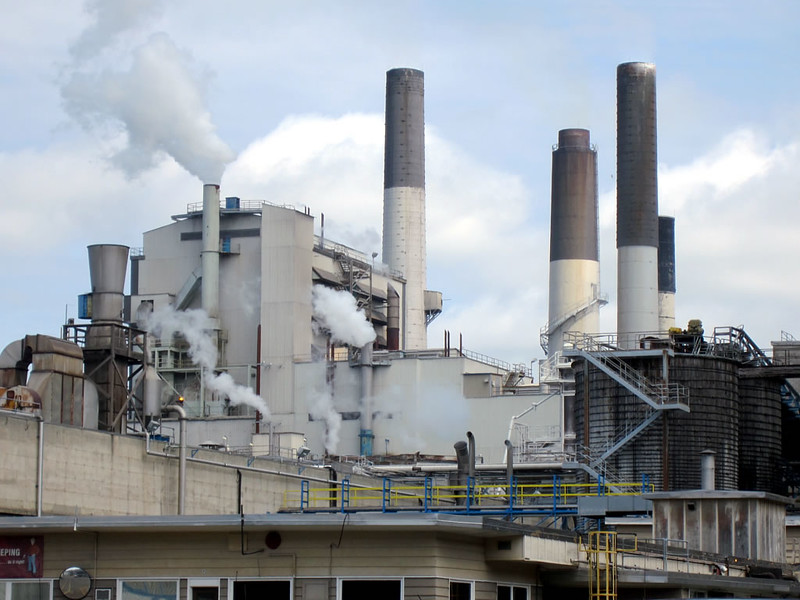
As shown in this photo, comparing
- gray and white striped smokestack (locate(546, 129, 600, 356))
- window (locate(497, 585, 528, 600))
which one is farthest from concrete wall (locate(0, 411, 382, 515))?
gray and white striped smokestack (locate(546, 129, 600, 356))

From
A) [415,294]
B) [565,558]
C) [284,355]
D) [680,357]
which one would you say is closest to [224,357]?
[284,355]

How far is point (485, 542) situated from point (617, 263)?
62541 mm

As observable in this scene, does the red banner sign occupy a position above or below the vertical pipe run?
below

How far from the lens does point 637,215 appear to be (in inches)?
3278

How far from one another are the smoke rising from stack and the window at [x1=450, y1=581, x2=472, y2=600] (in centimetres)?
5633

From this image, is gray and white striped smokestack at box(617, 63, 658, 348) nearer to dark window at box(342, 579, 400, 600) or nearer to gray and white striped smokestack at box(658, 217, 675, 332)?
gray and white striped smokestack at box(658, 217, 675, 332)

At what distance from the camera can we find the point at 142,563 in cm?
2366

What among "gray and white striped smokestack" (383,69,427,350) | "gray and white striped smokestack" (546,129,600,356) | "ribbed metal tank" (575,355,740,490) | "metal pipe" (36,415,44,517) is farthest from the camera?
"gray and white striped smokestack" (546,129,600,356)

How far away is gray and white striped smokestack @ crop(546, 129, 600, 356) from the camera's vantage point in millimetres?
92500

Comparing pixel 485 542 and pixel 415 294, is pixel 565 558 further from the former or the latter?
pixel 415 294

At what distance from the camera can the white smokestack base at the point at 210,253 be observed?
262ft

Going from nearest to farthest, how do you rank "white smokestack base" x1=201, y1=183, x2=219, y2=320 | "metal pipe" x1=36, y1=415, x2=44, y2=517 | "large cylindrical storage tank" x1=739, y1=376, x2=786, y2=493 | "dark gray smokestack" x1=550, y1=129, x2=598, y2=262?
"metal pipe" x1=36, y1=415, x2=44, y2=517 → "large cylindrical storage tank" x1=739, y1=376, x2=786, y2=493 → "white smokestack base" x1=201, y1=183, x2=219, y2=320 → "dark gray smokestack" x1=550, y1=129, x2=598, y2=262

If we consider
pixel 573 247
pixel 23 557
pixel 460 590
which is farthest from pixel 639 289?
pixel 23 557

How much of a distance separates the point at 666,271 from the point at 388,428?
29.5 metres
